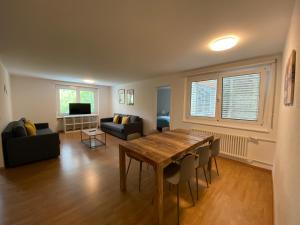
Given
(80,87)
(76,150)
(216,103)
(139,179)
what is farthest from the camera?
(80,87)

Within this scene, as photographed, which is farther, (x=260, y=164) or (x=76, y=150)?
(x=76, y=150)

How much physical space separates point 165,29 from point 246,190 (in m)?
2.73

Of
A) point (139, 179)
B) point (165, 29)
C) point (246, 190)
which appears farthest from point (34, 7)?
point (246, 190)

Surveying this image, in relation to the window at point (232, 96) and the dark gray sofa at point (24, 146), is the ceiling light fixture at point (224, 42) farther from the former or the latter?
the dark gray sofa at point (24, 146)

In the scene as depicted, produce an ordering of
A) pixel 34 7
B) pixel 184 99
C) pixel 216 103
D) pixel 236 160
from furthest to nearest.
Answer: pixel 184 99 < pixel 216 103 < pixel 236 160 < pixel 34 7

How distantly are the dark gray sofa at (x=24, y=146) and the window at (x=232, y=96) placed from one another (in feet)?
12.2

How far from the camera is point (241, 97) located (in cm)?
311

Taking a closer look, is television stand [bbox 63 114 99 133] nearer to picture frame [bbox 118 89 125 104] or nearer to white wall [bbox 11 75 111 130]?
white wall [bbox 11 75 111 130]

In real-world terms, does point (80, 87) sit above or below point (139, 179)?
above

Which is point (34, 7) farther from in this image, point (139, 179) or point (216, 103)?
point (216, 103)

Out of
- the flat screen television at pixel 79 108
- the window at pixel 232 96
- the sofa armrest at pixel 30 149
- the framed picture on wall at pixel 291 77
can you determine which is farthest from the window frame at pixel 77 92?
the framed picture on wall at pixel 291 77

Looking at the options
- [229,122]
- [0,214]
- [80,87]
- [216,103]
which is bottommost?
[0,214]

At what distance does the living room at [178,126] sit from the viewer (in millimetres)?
1399

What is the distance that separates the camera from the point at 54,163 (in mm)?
2996
